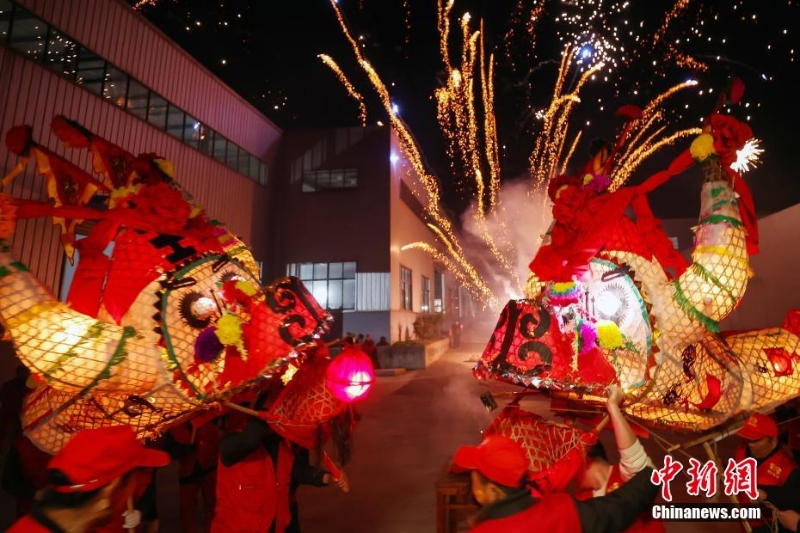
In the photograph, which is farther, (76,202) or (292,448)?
(292,448)

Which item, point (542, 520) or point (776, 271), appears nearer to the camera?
point (542, 520)

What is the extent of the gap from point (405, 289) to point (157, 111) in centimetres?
1117

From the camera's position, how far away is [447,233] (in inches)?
1244

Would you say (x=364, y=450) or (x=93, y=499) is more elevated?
(x=93, y=499)

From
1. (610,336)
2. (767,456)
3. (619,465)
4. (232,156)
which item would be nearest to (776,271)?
(767,456)

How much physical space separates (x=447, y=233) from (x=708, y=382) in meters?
29.7

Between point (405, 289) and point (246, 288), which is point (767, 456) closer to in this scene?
point (246, 288)

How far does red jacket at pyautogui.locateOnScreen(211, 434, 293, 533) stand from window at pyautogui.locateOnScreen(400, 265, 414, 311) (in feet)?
50.6

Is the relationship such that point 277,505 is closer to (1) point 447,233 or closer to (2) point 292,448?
(2) point 292,448

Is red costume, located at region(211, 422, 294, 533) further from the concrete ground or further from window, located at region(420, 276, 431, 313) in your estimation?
window, located at region(420, 276, 431, 313)

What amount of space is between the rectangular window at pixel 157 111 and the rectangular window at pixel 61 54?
195 cm

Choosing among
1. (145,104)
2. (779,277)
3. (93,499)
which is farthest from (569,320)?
(145,104)

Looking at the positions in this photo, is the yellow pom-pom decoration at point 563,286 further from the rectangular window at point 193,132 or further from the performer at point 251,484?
the rectangular window at point 193,132

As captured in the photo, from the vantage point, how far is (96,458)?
1537mm
